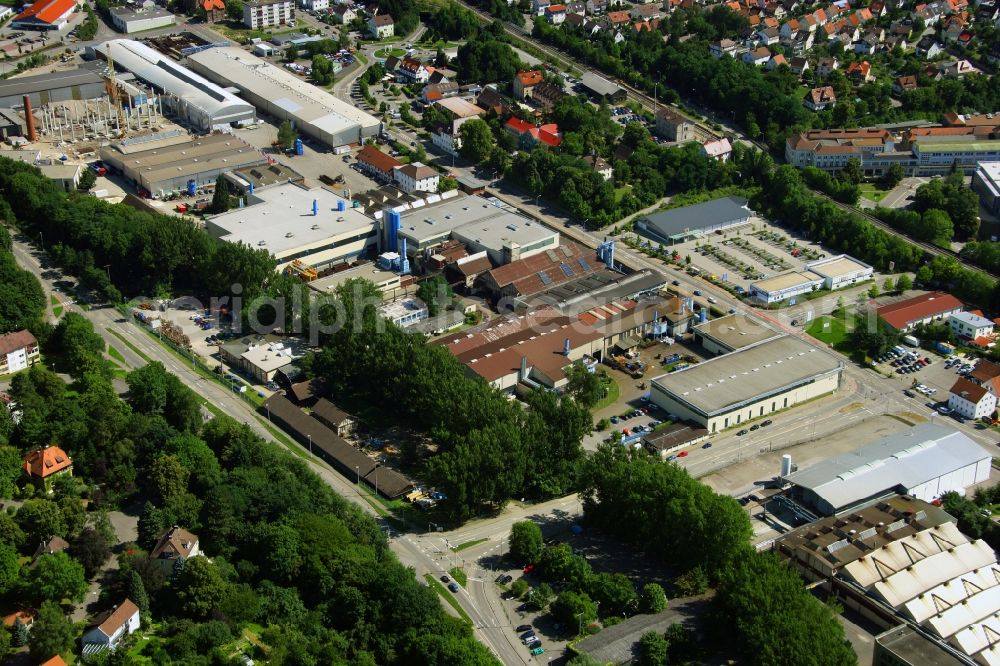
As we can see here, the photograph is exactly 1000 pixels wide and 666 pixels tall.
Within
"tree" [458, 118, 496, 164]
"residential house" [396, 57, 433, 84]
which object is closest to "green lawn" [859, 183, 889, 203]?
"tree" [458, 118, 496, 164]

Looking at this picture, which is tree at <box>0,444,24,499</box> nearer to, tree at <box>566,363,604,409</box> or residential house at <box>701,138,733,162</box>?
tree at <box>566,363,604,409</box>

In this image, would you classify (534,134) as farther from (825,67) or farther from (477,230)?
(825,67)

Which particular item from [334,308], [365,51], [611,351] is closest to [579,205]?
[611,351]

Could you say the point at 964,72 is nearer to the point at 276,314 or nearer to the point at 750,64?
the point at 750,64

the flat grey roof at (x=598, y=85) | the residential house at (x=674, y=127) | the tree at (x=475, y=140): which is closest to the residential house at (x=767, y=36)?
the flat grey roof at (x=598, y=85)

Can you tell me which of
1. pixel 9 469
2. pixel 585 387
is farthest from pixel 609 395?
pixel 9 469

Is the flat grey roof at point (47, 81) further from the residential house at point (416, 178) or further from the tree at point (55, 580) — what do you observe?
the tree at point (55, 580)
